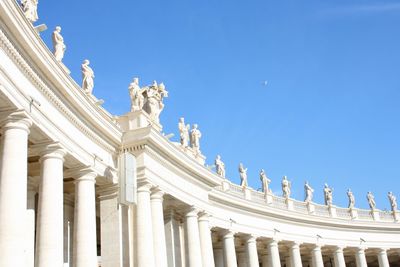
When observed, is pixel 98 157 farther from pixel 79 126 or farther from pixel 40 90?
pixel 40 90

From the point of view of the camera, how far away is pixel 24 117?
146ft

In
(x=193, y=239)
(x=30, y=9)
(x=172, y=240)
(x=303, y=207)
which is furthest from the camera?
(x=303, y=207)

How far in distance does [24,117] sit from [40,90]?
16.3 feet

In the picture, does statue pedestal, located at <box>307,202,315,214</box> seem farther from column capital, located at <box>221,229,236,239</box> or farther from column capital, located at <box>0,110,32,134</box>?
column capital, located at <box>0,110,32,134</box>

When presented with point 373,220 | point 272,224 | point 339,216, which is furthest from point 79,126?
point 373,220

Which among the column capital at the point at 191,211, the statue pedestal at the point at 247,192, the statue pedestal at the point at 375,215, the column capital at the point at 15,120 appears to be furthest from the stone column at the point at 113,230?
the statue pedestal at the point at 375,215

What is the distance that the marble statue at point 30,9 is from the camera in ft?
159

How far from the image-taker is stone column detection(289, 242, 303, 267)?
105 meters

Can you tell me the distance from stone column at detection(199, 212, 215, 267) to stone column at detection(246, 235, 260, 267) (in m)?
18.4

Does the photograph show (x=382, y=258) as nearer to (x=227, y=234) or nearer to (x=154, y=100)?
(x=227, y=234)

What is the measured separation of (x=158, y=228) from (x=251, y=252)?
112ft

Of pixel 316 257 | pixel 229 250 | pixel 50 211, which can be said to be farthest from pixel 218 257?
pixel 50 211

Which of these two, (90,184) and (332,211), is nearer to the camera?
(90,184)

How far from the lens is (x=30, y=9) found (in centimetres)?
4884
